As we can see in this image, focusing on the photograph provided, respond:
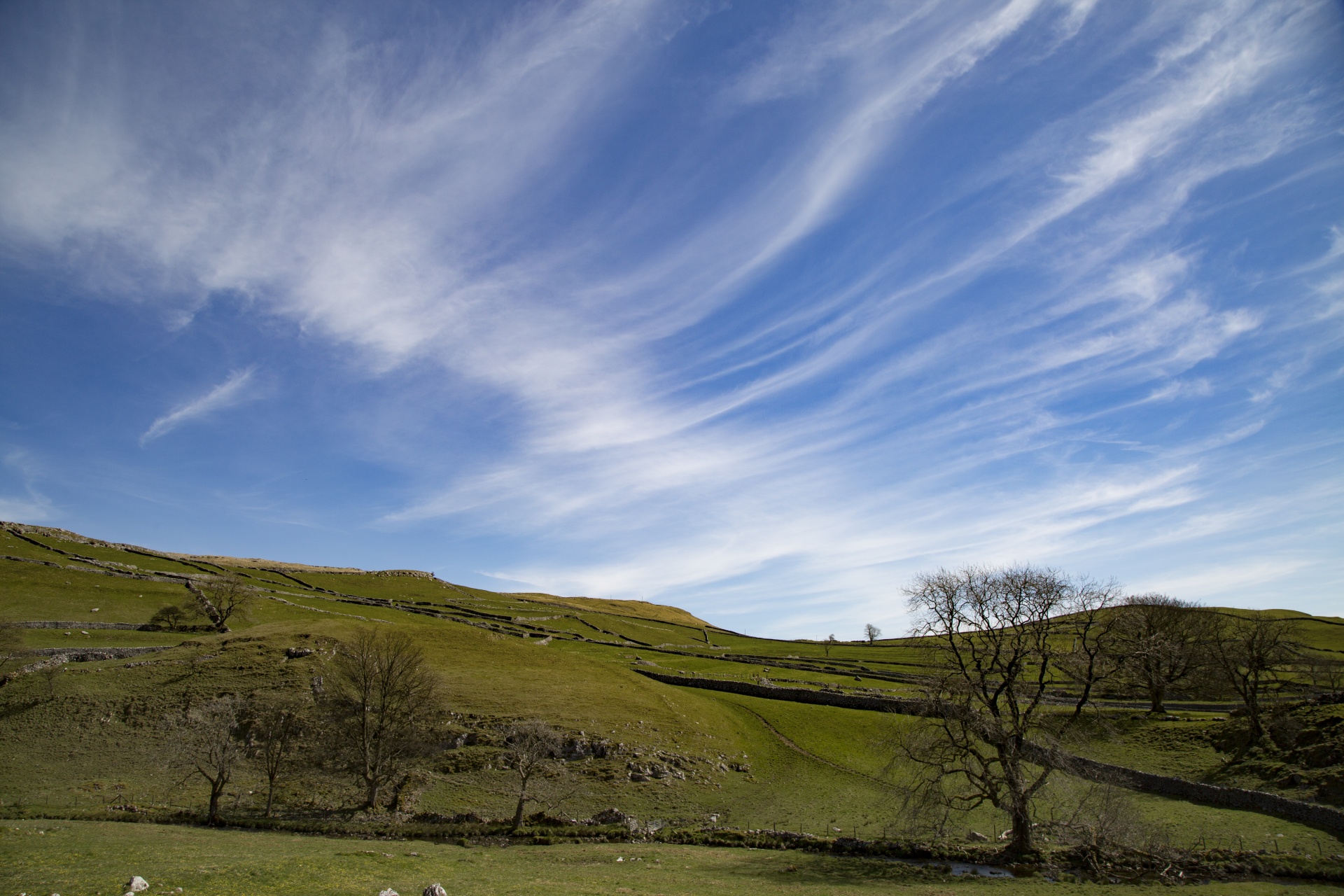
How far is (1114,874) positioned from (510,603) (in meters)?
143

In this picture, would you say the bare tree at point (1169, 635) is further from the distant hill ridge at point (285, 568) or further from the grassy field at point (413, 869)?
the distant hill ridge at point (285, 568)

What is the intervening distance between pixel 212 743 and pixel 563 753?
79.2 feet

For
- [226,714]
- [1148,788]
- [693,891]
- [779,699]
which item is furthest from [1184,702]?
[226,714]

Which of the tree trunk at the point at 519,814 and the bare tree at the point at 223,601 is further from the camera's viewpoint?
the bare tree at the point at 223,601

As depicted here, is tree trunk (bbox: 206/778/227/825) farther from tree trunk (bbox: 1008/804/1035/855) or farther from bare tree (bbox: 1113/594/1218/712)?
bare tree (bbox: 1113/594/1218/712)

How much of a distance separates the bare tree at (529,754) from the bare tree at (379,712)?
7.28 meters

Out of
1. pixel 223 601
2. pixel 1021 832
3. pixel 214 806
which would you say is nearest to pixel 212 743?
pixel 214 806

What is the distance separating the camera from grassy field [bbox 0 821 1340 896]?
19609 mm

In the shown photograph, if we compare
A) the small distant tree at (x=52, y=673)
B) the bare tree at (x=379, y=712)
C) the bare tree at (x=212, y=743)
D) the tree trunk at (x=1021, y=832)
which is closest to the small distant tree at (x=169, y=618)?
the small distant tree at (x=52, y=673)

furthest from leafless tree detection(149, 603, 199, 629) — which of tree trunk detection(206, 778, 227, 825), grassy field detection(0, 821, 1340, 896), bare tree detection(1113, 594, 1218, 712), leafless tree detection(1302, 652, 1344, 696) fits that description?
leafless tree detection(1302, 652, 1344, 696)

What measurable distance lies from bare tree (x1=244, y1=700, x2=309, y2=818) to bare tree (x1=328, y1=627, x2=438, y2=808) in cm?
274

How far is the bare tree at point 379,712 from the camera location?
44.3 m

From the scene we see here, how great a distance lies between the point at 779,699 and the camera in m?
70.8

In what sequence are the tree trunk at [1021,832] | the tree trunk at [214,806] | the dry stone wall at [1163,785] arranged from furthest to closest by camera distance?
the tree trunk at [214,806]
the dry stone wall at [1163,785]
the tree trunk at [1021,832]
